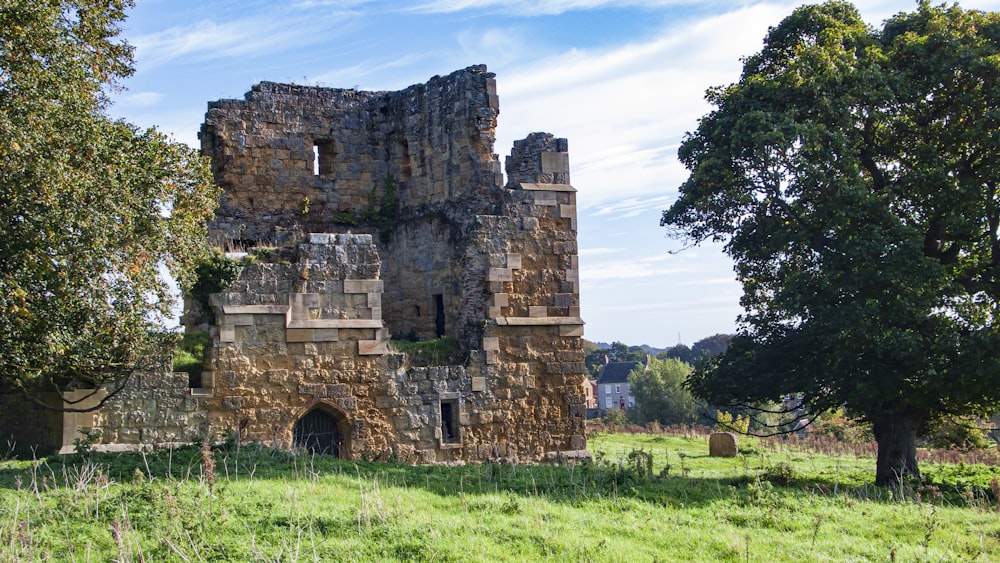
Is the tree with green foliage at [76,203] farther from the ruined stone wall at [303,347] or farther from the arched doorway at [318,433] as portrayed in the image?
the arched doorway at [318,433]

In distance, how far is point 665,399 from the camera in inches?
1841

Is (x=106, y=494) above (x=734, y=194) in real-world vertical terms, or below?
below

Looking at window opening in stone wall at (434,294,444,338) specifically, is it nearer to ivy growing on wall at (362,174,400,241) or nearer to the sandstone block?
ivy growing on wall at (362,174,400,241)

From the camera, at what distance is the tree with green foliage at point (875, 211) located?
639 inches

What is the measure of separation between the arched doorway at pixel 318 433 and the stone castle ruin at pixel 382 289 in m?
0.03

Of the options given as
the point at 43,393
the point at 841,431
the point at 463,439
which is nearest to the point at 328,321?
the point at 463,439

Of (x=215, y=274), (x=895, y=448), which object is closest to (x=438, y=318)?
(x=215, y=274)

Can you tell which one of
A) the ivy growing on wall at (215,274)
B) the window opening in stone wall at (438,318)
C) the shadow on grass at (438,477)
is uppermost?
the ivy growing on wall at (215,274)

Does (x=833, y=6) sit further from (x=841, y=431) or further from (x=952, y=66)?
(x=841, y=431)

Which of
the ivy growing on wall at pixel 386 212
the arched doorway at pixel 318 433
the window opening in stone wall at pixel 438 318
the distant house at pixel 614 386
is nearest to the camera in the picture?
the arched doorway at pixel 318 433

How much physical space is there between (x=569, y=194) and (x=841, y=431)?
15132mm

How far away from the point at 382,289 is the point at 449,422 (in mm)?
2881

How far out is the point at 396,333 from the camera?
20.2 m

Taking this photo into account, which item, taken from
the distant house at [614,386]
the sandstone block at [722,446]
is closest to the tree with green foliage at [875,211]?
the sandstone block at [722,446]
